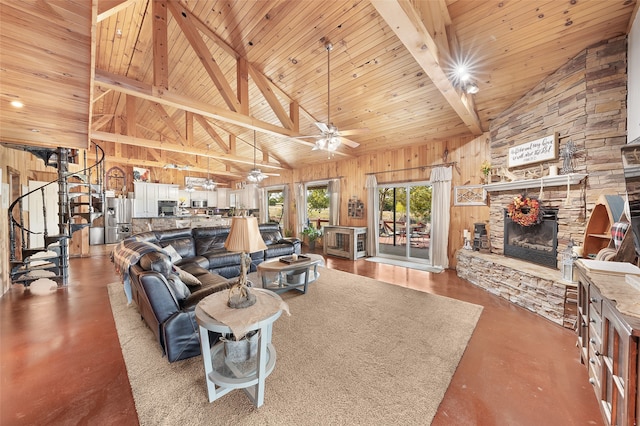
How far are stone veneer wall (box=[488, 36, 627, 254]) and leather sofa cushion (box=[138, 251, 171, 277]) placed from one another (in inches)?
187

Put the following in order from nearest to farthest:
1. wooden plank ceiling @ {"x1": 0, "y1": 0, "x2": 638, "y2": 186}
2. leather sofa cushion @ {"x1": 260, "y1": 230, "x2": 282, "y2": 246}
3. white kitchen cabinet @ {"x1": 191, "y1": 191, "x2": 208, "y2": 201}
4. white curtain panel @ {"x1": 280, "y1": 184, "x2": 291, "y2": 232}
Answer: wooden plank ceiling @ {"x1": 0, "y1": 0, "x2": 638, "y2": 186}
leather sofa cushion @ {"x1": 260, "y1": 230, "x2": 282, "y2": 246}
white curtain panel @ {"x1": 280, "y1": 184, "x2": 291, "y2": 232}
white kitchen cabinet @ {"x1": 191, "y1": 191, "x2": 208, "y2": 201}

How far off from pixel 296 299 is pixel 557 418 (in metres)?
2.72

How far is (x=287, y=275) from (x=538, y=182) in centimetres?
404

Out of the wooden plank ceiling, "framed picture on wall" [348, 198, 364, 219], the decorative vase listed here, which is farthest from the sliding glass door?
the decorative vase

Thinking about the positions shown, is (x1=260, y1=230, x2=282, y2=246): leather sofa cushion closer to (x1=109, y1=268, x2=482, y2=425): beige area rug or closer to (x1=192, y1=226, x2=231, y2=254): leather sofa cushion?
(x1=192, y1=226, x2=231, y2=254): leather sofa cushion

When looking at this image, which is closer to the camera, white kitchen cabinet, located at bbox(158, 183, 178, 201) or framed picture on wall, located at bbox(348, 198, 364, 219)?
framed picture on wall, located at bbox(348, 198, 364, 219)

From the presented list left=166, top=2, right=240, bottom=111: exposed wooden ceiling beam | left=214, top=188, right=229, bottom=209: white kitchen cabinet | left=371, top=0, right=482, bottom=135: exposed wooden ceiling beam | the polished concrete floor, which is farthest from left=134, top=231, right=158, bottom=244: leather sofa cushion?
left=214, top=188, right=229, bottom=209: white kitchen cabinet

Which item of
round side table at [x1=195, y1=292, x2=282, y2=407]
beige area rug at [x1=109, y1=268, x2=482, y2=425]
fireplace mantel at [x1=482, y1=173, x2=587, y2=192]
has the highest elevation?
fireplace mantel at [x1=482, y1=173, x2=587, y2=192]

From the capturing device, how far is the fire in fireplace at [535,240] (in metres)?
3.37

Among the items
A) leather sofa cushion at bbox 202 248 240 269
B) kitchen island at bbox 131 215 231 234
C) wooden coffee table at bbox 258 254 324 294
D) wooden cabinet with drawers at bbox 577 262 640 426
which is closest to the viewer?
wooden cabinet with drawers at bbox 577 262 640 426

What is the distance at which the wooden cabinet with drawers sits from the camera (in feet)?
3.63

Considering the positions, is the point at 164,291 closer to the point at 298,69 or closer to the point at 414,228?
the point at 298,69

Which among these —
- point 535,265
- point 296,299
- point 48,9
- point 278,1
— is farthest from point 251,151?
point 535,265

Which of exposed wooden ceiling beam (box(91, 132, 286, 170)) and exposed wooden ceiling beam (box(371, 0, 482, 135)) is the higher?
exposed wooden ceiling beam (box(371, 0, 482, 135))
